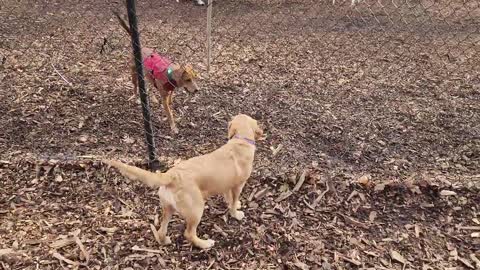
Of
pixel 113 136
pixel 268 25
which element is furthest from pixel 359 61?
pixel 113 136

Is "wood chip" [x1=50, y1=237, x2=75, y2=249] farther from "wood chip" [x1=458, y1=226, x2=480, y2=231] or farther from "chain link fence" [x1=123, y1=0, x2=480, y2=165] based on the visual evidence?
"wood chip" [x1=458, y1=226, x2=480, y2=231]

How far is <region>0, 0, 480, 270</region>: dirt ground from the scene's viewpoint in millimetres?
2873

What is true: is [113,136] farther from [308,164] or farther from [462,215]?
[462,215]

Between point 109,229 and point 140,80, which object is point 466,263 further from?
point 140,80

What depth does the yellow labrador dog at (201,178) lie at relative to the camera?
2.51 meters

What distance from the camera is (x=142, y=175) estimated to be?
7.77 feet

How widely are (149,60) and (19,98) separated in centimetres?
140

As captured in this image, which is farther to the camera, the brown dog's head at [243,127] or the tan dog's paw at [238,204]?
the tan dog's paw at [238,204]

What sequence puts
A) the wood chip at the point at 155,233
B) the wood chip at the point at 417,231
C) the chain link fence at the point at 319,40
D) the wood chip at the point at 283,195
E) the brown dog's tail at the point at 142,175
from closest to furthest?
the brown dog's tail at the point at 142,175 → the wood chip at the point at 155,233 → the wood chip at the point at 417,231 → the wood chip at the point at 283,195 → the chain link fence at the point at 319,40

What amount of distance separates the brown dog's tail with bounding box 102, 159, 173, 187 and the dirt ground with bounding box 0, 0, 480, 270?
0.58 meters

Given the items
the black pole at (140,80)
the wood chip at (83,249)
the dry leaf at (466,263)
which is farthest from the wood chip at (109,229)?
the dry leaf at (466,263)

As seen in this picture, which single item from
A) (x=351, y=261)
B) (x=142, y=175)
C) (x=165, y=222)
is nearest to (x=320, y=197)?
(x=351, y=261)

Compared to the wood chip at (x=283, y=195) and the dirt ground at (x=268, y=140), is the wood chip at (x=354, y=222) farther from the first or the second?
the wood chip at (x=283, y=195)

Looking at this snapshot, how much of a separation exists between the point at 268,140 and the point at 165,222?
4.73 feet
